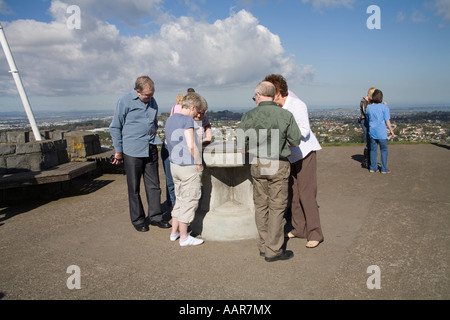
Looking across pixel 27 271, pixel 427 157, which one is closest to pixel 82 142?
pixel 27 271

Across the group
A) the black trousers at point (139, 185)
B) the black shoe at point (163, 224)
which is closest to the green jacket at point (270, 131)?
the black trousers at point (139, 185)

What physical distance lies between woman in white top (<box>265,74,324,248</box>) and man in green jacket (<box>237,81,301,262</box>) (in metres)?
0.32

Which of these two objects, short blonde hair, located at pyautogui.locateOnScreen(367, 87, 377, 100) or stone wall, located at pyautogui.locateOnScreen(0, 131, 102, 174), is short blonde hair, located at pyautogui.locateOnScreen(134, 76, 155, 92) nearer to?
stone wall, located at pyautogui.locateOnScreen(0, 131, 102, 174)

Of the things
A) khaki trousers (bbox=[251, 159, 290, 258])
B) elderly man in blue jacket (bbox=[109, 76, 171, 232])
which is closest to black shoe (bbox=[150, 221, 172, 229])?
elderly man in blue jacket (bbox=[109, 76, 171, 232])

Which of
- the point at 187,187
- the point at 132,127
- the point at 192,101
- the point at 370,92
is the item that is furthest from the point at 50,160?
the point at 370,92

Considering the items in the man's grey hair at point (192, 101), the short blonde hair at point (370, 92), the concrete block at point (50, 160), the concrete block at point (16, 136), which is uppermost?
the short blonde hair at point (370, 92)

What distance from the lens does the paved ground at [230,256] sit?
3166 millimetres

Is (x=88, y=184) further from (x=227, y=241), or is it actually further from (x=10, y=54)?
(x=227, y=241)

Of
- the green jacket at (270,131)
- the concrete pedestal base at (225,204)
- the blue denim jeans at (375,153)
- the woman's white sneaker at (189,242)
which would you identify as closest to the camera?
the green jacket at (270,131)

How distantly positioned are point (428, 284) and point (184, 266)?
2380 mm

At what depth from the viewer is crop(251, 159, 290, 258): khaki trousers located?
3668mm

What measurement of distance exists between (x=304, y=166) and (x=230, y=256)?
4.55ft

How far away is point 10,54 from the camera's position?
7.66m

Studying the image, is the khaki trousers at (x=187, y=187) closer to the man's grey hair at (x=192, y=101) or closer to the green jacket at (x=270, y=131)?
the man's grey hair at (x=192, y=101)
